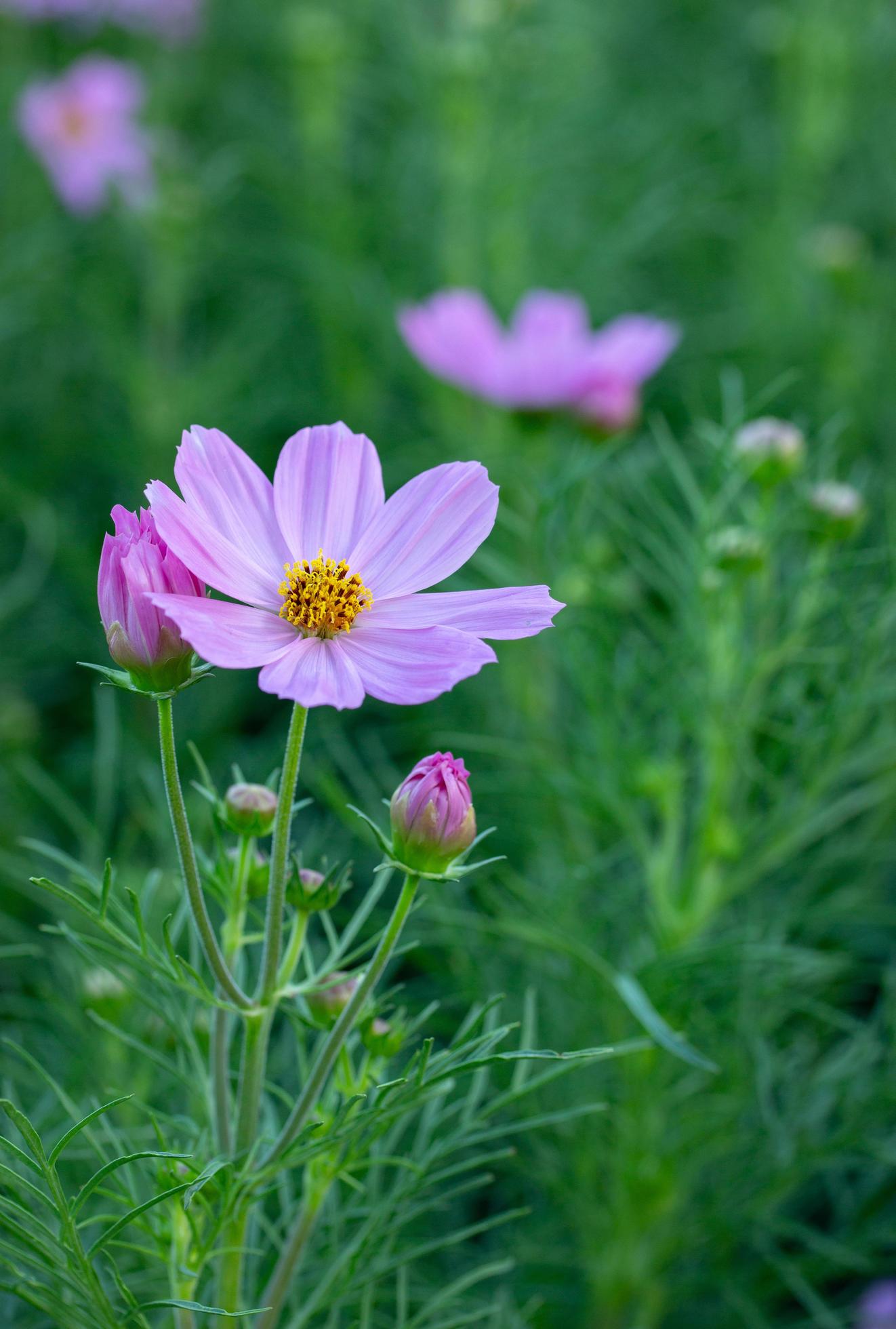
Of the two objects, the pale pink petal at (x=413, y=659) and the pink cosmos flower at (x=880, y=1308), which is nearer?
the pale pink petal at (x=413, y=659)

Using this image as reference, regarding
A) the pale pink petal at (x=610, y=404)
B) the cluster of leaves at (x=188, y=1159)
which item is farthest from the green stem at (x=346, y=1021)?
the pale pink petal at (x=610, y=404)

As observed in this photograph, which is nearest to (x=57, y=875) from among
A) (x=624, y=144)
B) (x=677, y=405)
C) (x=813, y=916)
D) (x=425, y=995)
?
(x=425, y=995)

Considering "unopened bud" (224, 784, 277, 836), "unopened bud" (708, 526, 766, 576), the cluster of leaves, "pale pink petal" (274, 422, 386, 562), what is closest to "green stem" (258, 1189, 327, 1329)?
the cluster of leaves

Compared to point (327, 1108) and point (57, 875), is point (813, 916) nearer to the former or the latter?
point (327, 1108)

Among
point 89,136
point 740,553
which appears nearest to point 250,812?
point 740,553

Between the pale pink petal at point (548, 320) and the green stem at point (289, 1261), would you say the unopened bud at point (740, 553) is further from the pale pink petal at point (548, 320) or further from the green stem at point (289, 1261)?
the pale pink petal at point (548, 320)

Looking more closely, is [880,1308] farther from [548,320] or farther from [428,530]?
[548,320]
